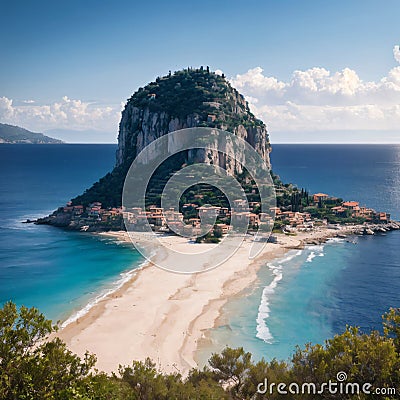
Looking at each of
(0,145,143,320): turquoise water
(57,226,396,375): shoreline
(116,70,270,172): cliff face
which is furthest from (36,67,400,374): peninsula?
(0,145,143,320): turquoise water

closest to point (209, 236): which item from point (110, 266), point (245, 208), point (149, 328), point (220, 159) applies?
point (245, 208)

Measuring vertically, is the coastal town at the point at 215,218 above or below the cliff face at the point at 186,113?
below

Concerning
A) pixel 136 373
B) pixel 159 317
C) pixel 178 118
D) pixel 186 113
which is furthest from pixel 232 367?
pixel 186 113

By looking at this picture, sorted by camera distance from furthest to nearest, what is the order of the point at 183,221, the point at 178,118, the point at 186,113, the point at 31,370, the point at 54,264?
the point at 186,113 < the point at 178,118 < the point at 183,221 < the point at 54,264 < the point at 31,370

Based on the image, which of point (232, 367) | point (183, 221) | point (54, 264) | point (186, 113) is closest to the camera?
point (232, 367)

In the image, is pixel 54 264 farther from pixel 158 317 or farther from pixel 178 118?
pixel 178 118

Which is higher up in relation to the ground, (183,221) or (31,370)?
(31,370)

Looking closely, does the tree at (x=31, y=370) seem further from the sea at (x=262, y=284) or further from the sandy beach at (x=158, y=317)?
the sea at (x=262, y=284)

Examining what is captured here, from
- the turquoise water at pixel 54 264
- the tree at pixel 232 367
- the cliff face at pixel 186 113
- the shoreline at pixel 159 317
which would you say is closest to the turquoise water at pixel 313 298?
the shoreline at pixel 159 317
